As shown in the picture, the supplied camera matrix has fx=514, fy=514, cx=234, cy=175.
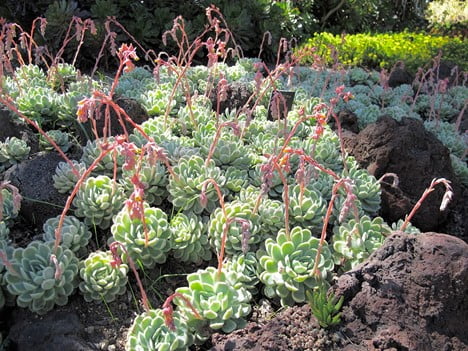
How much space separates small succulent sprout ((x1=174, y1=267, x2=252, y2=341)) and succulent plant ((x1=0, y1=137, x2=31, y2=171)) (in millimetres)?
1396

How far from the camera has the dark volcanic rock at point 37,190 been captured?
8.50 ft

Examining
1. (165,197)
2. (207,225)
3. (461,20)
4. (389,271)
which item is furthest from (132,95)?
(461,20)

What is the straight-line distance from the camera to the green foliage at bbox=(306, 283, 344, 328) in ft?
6.40

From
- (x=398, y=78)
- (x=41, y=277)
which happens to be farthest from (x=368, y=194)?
(x=398, y=78)

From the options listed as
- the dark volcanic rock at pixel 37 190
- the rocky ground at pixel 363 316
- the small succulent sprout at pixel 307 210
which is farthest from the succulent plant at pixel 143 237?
the small succulent sprout at pixel 307 210

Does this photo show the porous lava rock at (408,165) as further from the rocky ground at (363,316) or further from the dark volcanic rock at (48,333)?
the dark volcanic rock at (48,333)

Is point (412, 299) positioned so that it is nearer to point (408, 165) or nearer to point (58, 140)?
point (408, 165)

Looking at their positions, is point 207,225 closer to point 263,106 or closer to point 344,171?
point 344,171

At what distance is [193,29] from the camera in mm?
5883

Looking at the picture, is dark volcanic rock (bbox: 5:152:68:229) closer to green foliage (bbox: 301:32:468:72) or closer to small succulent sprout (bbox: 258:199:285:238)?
small succulent sprout (bbox: 258:199:285:238)

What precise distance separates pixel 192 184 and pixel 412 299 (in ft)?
3.77

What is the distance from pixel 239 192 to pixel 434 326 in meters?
1.18

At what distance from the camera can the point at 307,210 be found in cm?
252

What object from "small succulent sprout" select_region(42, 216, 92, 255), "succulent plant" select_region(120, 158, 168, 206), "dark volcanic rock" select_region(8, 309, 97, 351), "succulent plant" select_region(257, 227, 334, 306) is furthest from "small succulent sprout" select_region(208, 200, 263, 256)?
"dark volcanic rock" select_region(8, 309, 97, 351)
